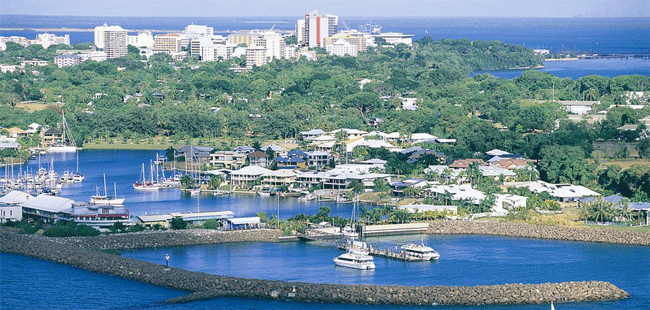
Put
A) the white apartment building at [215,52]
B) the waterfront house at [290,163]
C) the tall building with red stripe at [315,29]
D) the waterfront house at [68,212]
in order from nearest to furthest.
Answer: the waterfront house at [68,212], the waterfront house at [290,163], the white apartment building at [215,52], the tall building with red stripe at [315,29]

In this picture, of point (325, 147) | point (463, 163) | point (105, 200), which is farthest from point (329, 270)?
point (325, 147)

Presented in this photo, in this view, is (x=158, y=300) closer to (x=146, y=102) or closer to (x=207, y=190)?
(x=207, y=190)

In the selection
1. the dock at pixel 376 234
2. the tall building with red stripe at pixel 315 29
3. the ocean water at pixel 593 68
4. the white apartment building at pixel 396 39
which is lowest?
the dock at pixel 376 234

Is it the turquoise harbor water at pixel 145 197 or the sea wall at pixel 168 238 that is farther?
the turquoise harbor water at pixel 145 197

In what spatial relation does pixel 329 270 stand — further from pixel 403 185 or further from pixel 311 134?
pixel 311 134

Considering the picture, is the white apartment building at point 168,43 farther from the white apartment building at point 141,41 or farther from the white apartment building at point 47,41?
the white apartment building at point 47,41

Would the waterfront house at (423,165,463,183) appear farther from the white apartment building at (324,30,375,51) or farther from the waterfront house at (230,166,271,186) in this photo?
the white apartment building at (324,30,375,51)

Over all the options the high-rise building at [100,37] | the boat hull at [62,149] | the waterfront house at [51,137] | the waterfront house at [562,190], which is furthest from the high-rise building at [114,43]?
the waterfront house at [562,190]
